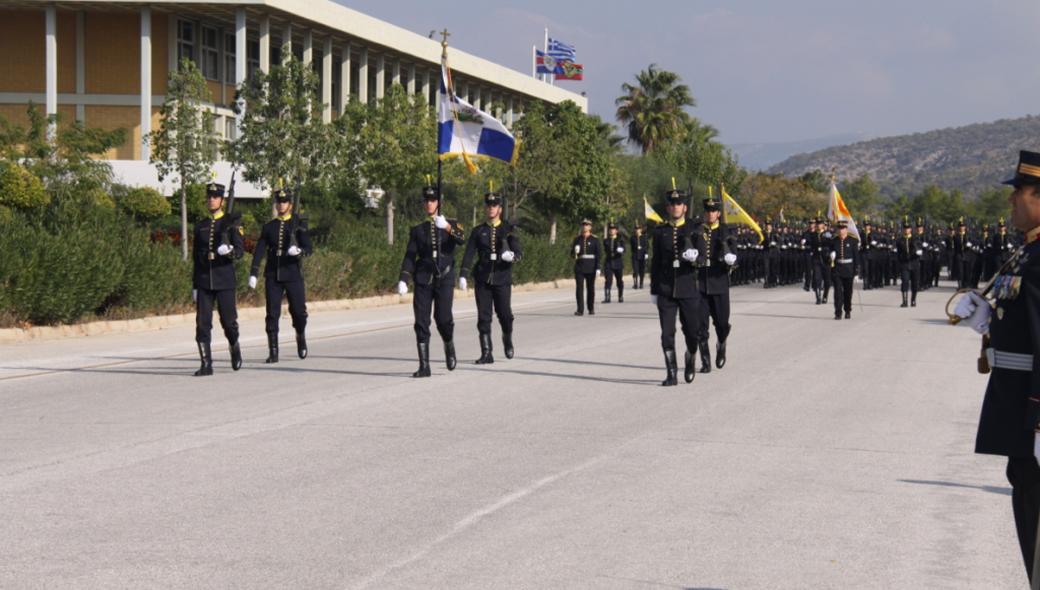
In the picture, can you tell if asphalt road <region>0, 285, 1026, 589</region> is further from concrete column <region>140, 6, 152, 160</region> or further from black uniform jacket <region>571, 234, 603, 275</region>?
concrete column <region>140, 6, 152, 160</region>

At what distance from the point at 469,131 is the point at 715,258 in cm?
684

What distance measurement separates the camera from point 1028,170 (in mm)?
5680

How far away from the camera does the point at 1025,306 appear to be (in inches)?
227

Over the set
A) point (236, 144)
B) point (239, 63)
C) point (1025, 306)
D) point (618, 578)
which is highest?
point (239, 63)

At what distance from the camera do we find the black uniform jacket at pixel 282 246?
1736cm

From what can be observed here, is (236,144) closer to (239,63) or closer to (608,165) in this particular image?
(239,63)

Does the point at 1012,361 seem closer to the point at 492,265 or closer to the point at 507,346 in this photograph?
the point at 492,265

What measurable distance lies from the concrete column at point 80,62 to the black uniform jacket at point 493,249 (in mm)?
43392

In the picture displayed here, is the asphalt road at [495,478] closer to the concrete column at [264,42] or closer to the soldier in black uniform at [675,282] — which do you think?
the soldier in black uniform at [675,282]

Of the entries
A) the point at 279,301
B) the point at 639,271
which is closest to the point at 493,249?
the point at 279,301

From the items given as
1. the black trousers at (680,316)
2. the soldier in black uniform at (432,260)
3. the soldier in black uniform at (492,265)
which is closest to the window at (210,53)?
the soldier in black uniform at (492,265)

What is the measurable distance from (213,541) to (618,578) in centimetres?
209

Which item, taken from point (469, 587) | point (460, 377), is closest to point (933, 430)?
point (460, 377)

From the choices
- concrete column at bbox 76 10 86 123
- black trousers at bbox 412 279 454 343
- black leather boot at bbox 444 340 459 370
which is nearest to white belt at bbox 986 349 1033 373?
black trousers at bbox 412 279 454 343
